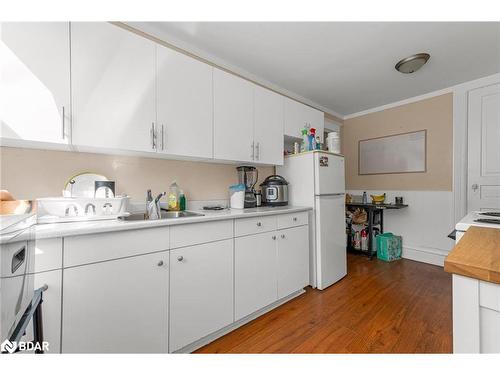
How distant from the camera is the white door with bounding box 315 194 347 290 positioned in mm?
2271

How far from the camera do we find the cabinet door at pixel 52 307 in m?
0.93

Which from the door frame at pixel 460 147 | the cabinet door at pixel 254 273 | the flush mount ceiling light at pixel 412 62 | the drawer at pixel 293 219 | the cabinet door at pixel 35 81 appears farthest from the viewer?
the door frame at pixel 460 147

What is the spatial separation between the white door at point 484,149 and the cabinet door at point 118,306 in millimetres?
3739

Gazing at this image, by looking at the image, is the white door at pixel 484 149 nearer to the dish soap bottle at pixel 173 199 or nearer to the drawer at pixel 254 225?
the drawer at pixel 254 225

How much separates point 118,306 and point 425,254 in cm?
377

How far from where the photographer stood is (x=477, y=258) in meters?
0.67

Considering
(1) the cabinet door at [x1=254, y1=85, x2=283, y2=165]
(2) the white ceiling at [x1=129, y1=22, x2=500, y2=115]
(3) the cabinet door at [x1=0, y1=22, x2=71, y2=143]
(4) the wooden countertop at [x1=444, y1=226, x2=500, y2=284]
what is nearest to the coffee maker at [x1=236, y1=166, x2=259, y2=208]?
(1) the cabinet door at [x1=254, y1=85, x2=283, y2=165]

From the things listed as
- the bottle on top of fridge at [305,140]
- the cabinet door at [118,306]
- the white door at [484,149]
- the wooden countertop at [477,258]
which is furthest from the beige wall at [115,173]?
the white door at [484,149]

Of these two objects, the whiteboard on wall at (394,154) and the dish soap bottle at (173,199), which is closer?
the dish soap bottle at (173,199)

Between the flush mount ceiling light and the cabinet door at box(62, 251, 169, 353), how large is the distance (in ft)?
9.54

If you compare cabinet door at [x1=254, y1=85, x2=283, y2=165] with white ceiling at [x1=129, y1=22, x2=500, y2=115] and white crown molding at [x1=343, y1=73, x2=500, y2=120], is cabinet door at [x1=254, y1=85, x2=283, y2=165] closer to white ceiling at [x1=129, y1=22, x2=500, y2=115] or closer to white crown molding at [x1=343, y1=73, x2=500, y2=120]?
white ceiling at [x1=129, y1=22, x2=500, y2=115]

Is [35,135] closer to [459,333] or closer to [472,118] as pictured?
[459,333]

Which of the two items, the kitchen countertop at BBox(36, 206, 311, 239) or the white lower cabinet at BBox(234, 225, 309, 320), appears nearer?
the kitchen countertop at BBox(36, 206, 311, 239)
